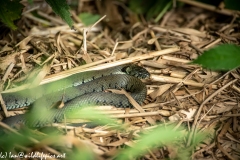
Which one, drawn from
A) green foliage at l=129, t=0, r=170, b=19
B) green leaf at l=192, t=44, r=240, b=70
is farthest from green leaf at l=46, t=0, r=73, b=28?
green foliage at l=129, t=0, r=170, b=19

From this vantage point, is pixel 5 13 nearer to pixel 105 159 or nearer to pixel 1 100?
pixel 1 100

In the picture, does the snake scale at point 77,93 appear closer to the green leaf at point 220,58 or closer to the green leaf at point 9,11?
the green leaf at point 9,11

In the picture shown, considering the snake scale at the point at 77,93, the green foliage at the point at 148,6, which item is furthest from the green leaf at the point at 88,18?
the snake scale at the point at 77,93

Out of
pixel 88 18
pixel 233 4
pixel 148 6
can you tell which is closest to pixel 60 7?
pixel 88 18

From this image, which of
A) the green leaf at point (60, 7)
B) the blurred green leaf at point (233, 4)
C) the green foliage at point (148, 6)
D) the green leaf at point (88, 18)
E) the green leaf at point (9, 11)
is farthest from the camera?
the green foliage at point (148, 6)

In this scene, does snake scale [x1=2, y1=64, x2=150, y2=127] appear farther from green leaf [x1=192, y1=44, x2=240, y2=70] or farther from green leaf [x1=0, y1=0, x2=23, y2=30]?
green leaf [x1=192, y1=44, x2=240, y2=70]
